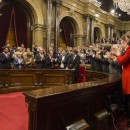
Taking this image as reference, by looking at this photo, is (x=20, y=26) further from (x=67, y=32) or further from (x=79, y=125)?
(x=79, y=125)

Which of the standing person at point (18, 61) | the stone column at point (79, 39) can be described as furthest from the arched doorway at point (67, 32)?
the standing person at point (18, 61)

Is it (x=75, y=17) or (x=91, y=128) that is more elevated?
(x=75, y=17)

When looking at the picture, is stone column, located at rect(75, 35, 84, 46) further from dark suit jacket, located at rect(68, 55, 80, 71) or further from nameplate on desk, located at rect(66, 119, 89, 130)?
nameplate on desk, located at rect(66, 119, 89, 130)

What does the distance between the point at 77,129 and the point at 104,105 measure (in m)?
0.97

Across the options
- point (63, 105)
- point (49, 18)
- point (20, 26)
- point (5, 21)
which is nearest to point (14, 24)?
point (20, 26)

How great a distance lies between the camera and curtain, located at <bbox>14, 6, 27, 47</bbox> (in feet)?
33.6

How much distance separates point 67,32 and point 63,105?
38.9 feet

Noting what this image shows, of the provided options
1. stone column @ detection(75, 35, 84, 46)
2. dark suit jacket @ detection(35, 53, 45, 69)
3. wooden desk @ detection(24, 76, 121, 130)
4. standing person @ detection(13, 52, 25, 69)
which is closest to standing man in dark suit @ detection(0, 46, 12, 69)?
standing person @ detection(13, 52, 25, 69)

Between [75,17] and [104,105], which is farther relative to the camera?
[75,17]

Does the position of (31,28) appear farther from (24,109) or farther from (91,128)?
(91,128)

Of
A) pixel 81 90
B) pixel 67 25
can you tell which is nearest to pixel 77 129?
pixel 81 90

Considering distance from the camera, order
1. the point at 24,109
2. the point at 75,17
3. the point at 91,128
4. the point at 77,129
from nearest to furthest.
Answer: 1. the point at 77,129
2. the point at 91,128
3. the point at 24,109
4. the point at 75,17

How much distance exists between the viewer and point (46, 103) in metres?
1.97

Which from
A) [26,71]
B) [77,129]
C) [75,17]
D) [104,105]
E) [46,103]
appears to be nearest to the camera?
[46,103]
